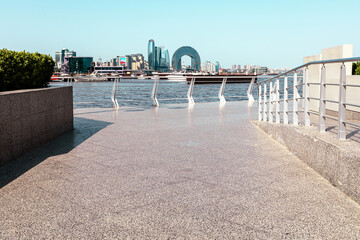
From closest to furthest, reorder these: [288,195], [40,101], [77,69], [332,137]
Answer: [288,195], [332,137], [40,101], [77,69]

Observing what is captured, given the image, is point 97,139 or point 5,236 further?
point 97,139

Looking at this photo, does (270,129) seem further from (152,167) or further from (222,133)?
(152,167)

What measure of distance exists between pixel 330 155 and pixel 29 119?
4.48 meters

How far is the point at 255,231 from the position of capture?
2732 mm

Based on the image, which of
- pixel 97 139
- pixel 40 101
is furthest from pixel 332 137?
pixel 40 101

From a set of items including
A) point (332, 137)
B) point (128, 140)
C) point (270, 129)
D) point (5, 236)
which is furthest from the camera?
point (270, 129)

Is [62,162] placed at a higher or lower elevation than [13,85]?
lower

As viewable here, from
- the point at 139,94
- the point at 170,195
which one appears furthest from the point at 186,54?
the point at 170,195

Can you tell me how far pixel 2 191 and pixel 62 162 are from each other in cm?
133

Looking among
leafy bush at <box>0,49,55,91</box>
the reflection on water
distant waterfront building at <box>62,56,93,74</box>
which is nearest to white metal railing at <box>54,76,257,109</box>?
the reflection on water

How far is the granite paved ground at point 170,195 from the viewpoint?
2775 millimetres

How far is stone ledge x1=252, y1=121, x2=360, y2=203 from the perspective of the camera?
3.44 meters

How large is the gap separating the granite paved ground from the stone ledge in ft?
0.36

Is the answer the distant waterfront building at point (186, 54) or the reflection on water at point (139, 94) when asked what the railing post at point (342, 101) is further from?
the distant waterfront building at point (186, 54)
